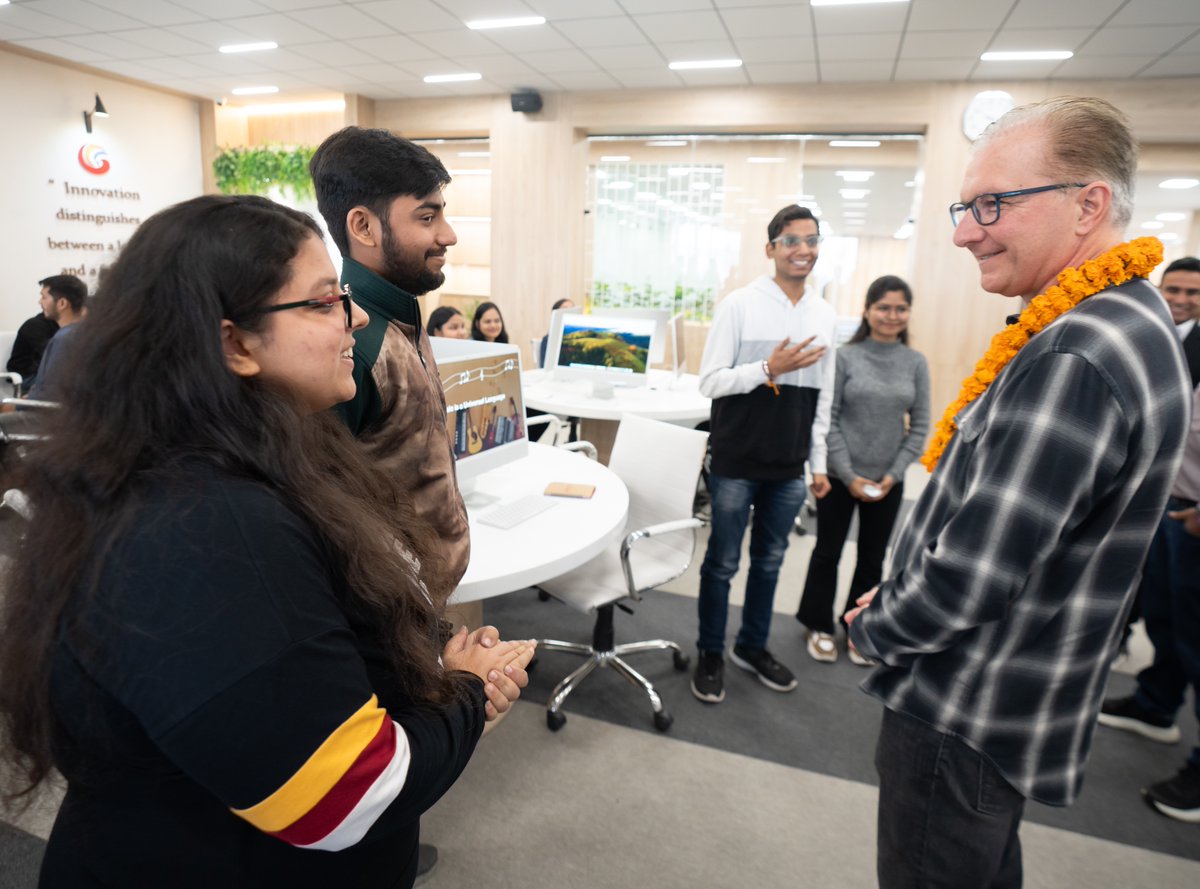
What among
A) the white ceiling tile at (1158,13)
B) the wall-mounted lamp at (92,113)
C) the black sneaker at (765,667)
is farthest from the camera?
the wall-mounted lamp at (92,113)

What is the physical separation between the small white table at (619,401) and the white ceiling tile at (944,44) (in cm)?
296

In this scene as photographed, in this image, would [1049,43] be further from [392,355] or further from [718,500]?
[392,355]

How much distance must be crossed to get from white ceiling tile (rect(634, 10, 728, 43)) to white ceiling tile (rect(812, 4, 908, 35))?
2.26ft

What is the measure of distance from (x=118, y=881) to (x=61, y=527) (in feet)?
1.36

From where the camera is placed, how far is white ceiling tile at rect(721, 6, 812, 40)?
15.1 feet

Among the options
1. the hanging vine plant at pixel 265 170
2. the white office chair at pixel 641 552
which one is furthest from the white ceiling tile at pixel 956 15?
the hanging vine plant at pixel 265 170

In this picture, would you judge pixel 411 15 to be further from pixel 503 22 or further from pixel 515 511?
pixel 515 511

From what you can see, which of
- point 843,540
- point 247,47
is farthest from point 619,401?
point 247,47

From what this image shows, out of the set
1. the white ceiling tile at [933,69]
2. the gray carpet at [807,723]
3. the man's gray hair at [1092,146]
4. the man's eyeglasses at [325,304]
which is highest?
the white ceiling tile at [933,69]

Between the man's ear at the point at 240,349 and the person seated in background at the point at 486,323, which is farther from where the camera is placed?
the person seated in background at the point at 486,323

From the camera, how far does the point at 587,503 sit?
216cm

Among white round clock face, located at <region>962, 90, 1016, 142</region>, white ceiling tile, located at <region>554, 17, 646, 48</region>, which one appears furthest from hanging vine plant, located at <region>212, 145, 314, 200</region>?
white round clock face, located at <region>962, 90, 1016, 142</region>

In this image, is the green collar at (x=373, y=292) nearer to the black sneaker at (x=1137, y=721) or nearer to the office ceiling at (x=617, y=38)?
the black sneaker at (x=1137, y=721)

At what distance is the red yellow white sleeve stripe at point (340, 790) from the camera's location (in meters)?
0.65
